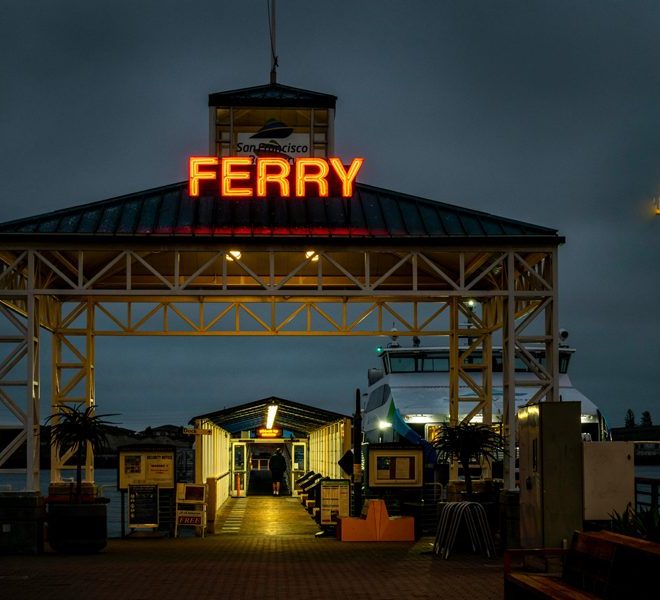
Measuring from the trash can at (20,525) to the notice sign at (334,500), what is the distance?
7.52m

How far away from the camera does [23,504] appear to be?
822 inches

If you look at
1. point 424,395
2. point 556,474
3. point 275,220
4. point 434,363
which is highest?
point 275,220

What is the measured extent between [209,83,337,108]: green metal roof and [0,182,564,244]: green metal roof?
4035mm

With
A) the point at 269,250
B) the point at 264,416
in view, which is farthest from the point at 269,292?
the point at 264,416

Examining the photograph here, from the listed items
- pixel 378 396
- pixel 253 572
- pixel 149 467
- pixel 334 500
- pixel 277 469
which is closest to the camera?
pixel 253 572

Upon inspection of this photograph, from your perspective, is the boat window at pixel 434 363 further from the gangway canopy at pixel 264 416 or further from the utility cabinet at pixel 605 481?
the utility cabinet at pixel 605 481

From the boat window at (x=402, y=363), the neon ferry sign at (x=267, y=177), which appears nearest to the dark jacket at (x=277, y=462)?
the boat window at (x=402, y=363)

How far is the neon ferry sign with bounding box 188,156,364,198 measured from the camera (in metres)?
23.8

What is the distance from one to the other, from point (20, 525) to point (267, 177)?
813 centimetres

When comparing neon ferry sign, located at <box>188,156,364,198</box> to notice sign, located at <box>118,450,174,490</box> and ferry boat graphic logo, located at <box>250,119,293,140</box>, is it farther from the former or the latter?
notice sign, located at <box>118,450,174,490</box>

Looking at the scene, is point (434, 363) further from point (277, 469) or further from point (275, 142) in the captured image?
point (275, 142)

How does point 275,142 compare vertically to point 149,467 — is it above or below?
above

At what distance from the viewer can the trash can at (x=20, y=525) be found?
20.6 meters

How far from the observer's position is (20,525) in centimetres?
2069
